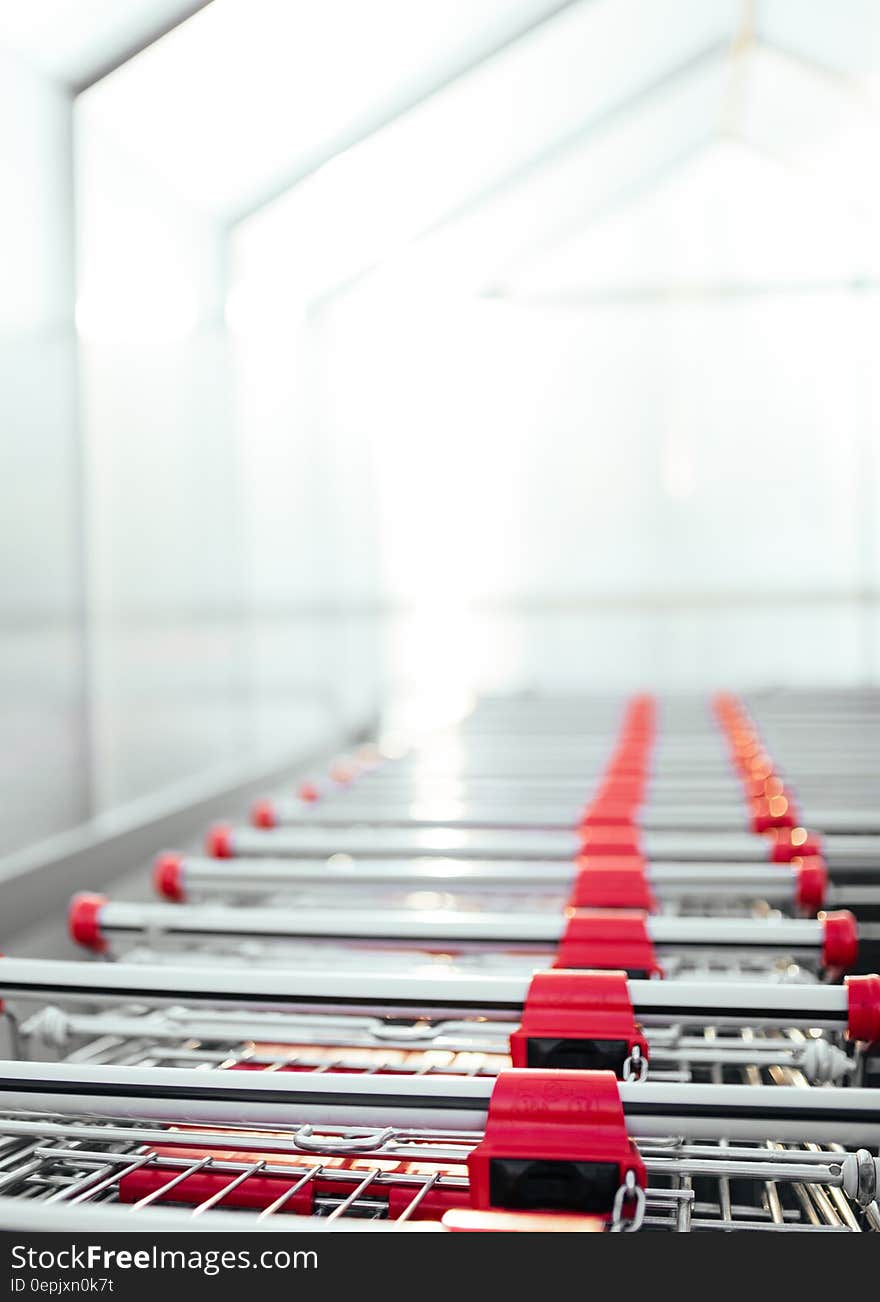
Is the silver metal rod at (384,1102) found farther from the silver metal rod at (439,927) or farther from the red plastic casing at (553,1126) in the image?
the silver metal rod at (439,927)

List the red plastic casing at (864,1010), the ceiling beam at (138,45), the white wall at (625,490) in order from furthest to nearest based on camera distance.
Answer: the white wall at (625,490), the ceiling beam at (138,45), the red plastic casing at (864,1010)

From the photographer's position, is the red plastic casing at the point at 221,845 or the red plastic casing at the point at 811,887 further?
the red plastic casing at the point at 221,845

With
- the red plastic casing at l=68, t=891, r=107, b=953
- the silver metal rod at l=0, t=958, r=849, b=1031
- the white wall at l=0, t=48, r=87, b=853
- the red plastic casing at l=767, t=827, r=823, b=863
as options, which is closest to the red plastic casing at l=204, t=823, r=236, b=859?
Result: the white wall at l=0, t=48, r=87, b=853

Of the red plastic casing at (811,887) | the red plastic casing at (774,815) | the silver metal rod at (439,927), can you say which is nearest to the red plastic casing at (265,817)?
the silver metal rod at (439,927)

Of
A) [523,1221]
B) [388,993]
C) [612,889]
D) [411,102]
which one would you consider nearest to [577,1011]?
[388,993]

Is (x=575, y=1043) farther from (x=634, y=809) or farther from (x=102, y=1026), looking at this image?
(x=634, y=809)

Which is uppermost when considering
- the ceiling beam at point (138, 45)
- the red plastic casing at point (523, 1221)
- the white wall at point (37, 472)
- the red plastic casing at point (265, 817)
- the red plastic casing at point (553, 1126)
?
the ceiling beam at point (138, 45)

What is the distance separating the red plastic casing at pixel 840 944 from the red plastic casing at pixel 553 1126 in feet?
1.79

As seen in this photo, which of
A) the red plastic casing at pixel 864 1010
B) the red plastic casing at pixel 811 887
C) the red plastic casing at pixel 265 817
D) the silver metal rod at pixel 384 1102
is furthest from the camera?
the red plastic casing at pixel 265 817

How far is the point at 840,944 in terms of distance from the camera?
158 centimetres

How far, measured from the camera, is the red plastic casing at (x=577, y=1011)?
131cm

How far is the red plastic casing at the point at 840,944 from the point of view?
158cm

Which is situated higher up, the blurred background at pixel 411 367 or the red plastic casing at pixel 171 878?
the blurred background at pixel 411 367

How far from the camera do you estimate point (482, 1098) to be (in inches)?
44.3
